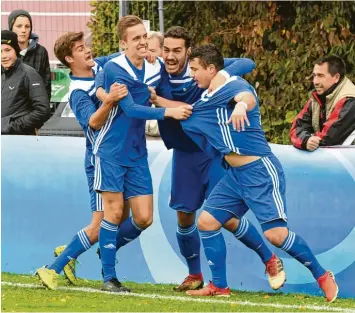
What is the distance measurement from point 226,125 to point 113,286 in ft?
5.31

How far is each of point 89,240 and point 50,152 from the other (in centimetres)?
123

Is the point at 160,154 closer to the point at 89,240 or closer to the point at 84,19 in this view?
the point at 89,240

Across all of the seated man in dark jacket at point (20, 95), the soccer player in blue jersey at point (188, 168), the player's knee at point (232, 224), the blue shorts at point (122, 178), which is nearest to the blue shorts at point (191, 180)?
the soccer player in blue jersey at point (188, 168)

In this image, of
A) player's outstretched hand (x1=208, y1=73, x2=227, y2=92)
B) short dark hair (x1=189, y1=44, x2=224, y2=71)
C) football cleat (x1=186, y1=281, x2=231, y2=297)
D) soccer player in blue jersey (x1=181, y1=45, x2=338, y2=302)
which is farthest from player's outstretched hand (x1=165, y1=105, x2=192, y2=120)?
football cleat (x1=186, y1=281, x2=231, y2=297)

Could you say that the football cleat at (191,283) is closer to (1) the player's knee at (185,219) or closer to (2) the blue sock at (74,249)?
(1) the player's knee at (185,219)

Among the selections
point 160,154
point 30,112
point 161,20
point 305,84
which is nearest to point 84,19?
point 161,20

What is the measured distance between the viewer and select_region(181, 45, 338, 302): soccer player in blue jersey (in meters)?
9.87

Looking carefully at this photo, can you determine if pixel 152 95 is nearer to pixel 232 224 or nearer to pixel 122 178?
pixel 122 178

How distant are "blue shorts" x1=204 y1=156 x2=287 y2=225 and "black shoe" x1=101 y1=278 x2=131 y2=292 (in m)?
0.98

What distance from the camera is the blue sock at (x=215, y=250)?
10109mm

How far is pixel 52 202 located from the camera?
11781mm

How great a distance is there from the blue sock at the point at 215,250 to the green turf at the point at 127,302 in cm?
24

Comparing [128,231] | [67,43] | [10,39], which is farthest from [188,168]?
[10,39]

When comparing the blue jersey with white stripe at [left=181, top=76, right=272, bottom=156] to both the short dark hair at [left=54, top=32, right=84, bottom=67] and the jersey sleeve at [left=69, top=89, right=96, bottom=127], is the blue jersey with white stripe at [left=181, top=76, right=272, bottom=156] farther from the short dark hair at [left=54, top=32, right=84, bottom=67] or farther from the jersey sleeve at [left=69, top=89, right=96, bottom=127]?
the short dark hair at [left=54, top=32, right=84, bottom=67]
